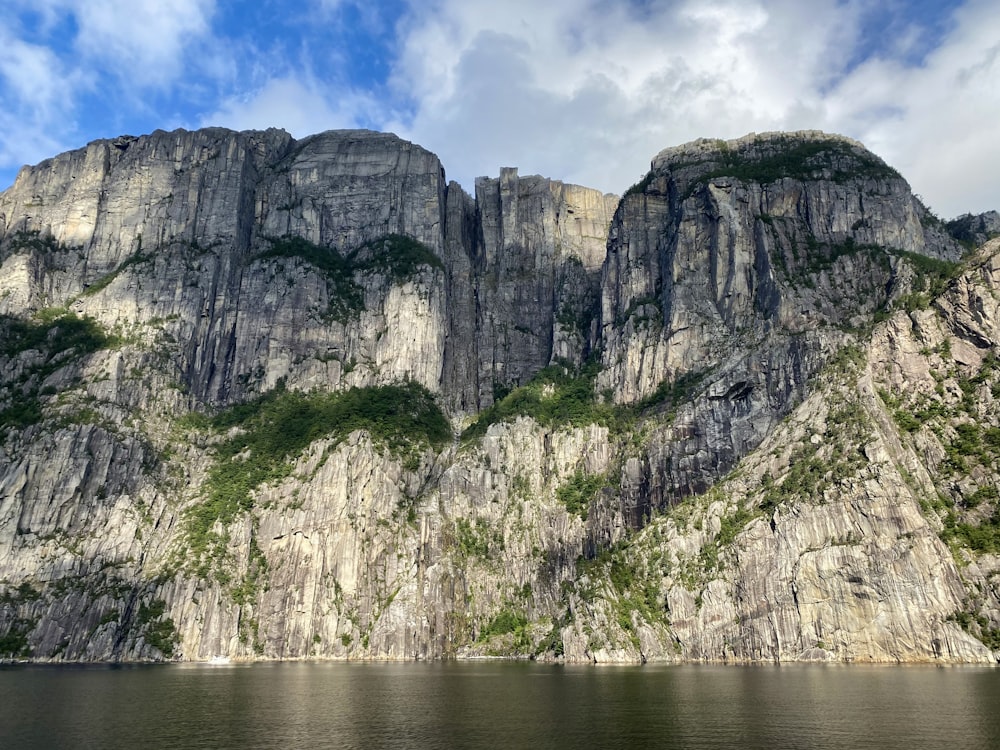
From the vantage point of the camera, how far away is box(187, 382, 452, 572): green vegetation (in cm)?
17538

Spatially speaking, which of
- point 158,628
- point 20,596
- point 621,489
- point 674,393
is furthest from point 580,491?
point 20,596

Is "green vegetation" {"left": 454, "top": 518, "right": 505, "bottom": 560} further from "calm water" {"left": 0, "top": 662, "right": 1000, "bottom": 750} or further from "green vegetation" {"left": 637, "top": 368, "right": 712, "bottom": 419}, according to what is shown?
"calm water" {"left": 0, "top": 662, "right": 1000, "bottom": 750}

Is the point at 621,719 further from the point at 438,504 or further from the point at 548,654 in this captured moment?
the point at 438,504

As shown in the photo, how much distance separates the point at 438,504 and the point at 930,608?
9450cm

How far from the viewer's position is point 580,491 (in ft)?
581

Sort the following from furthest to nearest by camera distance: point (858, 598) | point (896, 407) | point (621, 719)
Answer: point (896, 407), point (858, 598), point (621, 719)

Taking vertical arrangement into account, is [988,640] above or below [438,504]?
below

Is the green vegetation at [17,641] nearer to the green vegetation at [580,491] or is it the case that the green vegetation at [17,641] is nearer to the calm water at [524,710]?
the calm water at [524,710]

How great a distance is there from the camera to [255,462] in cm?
18575

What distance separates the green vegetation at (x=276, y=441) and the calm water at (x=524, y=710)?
70265 mm

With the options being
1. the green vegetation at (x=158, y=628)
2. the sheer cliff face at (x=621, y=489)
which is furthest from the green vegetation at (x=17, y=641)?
the green vegetation at (x=158, y=628)

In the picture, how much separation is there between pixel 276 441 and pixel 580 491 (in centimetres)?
6883

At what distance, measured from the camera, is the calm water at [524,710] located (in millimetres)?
52875

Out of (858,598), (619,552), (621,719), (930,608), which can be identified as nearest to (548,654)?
(619,552)
